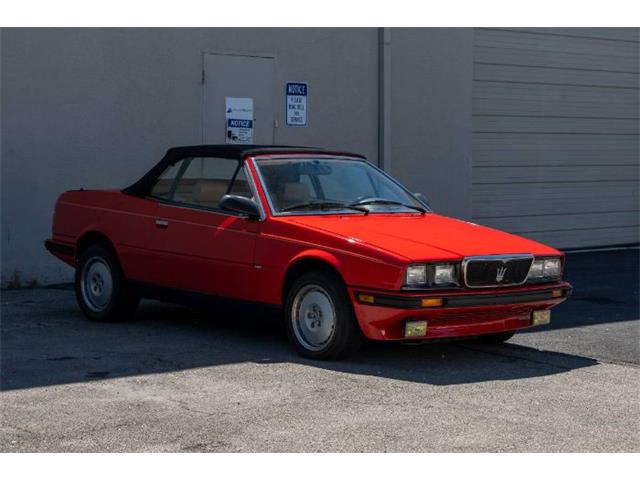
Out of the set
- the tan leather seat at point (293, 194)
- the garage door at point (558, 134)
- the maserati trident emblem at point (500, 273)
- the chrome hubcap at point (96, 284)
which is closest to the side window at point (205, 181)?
the tan leather seat at point (293, 194)

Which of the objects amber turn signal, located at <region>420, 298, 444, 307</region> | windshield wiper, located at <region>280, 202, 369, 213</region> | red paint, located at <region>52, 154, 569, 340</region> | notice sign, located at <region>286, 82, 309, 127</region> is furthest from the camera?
notice sign, located at <region>286, 82, 309, 127</region>

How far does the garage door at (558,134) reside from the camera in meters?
17.0

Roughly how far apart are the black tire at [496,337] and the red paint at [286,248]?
49 cm

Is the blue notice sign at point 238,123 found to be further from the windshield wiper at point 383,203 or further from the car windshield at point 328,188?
the windshield wiper at point 383,203

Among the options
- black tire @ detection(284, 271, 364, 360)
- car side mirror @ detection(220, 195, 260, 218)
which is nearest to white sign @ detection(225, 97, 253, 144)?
car side mirror @ detection(220, 195, 260, 218)

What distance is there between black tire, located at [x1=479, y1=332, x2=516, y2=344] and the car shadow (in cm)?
7

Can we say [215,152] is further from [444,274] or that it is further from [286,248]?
[444,274]

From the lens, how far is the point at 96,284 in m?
10.4

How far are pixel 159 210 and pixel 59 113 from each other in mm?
3419

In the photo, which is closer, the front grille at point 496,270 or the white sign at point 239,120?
the front grille at point 496,270

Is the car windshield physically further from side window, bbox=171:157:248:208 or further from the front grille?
the front grille

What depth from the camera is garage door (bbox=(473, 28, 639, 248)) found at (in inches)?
668

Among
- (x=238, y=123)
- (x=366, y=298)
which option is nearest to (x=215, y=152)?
(x=366, y=298)

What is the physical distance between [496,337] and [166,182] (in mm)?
2891
